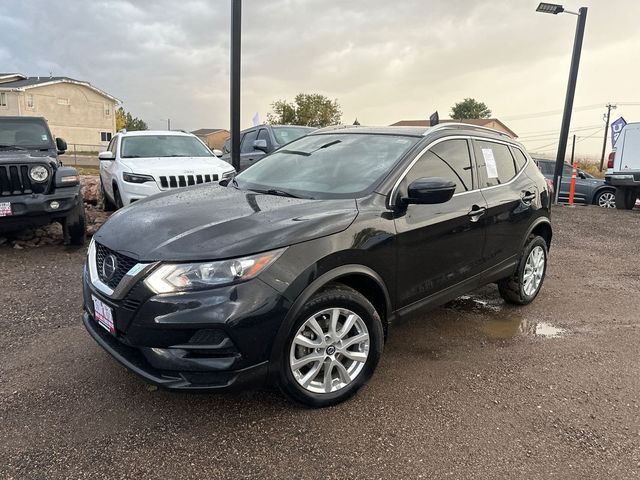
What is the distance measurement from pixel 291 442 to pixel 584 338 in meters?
2.88

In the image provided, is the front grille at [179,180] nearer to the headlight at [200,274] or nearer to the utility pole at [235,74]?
the utility pole at [235,74]

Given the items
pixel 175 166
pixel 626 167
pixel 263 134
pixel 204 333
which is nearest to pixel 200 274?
pixel 204 333

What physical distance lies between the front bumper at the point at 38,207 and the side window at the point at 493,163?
5031 millimetres

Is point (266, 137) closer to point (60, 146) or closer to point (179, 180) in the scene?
point (179, 180)

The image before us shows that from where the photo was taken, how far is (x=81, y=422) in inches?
106

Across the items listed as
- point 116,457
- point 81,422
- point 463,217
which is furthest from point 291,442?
point 463,217

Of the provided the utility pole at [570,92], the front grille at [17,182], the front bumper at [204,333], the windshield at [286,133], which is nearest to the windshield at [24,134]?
the front grille at [17,182]

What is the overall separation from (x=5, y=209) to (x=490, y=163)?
548cm

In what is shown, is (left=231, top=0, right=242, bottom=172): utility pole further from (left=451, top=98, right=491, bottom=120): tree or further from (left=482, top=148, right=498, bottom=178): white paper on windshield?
(left=451, top=98, right=491, bottom=120): tree

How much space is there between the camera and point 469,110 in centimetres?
7806

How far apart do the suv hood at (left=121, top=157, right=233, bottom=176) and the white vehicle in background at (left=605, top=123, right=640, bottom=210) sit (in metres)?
10.2

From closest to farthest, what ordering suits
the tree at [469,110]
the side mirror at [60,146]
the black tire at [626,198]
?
the side mirror at [60,146], the black tire at [626,198], the tree at [469,110]

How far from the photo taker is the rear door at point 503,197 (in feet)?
13.0

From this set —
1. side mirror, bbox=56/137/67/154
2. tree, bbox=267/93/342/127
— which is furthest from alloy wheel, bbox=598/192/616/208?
tree, bbox=267/93/342/127
